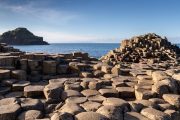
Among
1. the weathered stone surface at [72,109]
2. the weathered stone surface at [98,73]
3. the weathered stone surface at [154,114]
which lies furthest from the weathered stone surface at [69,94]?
the weathered stone surface at [98,73]

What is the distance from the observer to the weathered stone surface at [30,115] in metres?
6.77

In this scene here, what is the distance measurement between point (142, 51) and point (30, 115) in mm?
22508

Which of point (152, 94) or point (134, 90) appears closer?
point (152, 94)

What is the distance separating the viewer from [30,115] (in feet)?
22.5

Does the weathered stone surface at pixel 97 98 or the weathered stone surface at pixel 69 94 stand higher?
the weathered stone surface at pixel 69 94

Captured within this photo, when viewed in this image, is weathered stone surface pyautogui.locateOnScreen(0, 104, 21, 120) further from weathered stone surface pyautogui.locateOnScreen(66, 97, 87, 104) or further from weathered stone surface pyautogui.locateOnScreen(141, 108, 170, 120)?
weathered stone surface pyautogui.locateOnScreen(141, 108, 170, 120)

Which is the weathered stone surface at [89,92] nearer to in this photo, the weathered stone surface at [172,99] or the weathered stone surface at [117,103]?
the weathered stone surface at [117,103]

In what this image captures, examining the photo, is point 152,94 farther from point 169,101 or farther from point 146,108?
point 146,108

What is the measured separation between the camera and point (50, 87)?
8680 millimetres

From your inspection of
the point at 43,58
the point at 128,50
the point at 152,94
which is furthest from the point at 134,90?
the point at 128,50

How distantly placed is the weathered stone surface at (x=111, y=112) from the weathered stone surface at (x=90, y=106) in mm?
336

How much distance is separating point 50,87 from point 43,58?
161 inches

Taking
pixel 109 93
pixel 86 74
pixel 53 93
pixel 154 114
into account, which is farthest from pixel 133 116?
pixel 86 74

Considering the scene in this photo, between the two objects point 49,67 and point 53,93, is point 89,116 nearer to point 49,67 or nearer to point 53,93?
point 53,93
